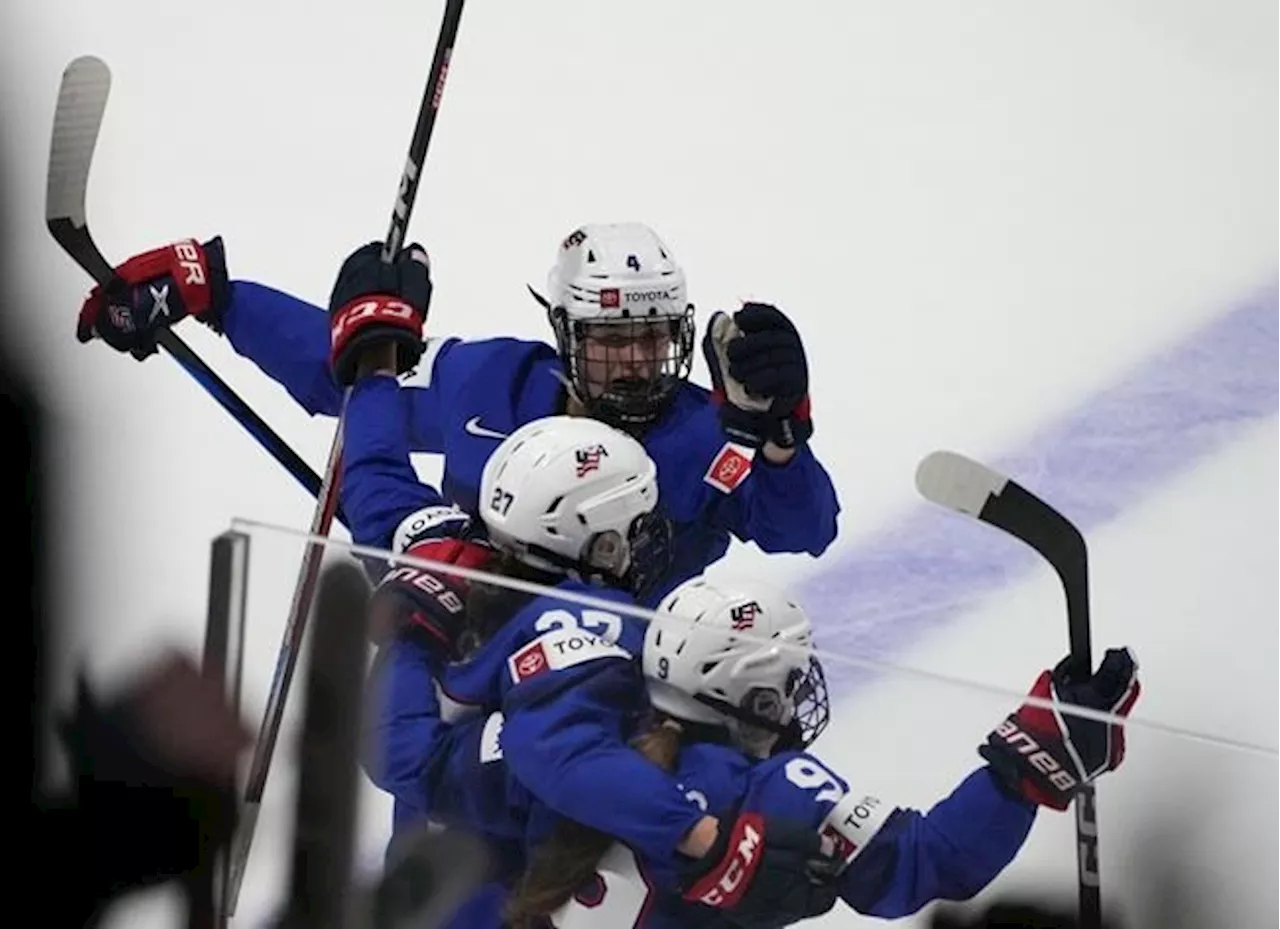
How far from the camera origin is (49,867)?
5.32 ft

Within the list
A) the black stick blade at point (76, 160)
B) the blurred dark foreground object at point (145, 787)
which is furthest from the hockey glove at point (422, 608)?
the black stick blade at point (76, 160)

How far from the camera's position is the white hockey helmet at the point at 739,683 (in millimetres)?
1393

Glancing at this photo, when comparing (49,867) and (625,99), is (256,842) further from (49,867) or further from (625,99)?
(625,99)

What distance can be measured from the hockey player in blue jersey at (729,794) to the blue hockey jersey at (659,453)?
3.12ft

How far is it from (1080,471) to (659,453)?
106cm

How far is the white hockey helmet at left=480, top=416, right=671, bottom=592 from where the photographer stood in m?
2.19

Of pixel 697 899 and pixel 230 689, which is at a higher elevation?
pixel 230 689

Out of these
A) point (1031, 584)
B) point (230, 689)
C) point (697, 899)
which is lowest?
point (1031, 584)

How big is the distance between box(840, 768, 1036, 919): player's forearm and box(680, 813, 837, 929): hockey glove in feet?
0.06

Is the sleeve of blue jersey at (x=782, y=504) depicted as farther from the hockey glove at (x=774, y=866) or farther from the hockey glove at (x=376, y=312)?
the hockey glove at (x=774, y=866)

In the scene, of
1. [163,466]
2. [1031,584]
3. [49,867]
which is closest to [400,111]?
[163,466]

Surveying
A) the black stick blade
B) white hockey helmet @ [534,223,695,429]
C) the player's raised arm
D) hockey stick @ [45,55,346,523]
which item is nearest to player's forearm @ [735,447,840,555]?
white hockey helmet @ [534,223,695,429]

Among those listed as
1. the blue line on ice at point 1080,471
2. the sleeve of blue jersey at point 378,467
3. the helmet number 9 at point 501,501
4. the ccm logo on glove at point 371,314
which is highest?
the ccm logo on glove at point 371,314

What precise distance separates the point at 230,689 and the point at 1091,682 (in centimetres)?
81
